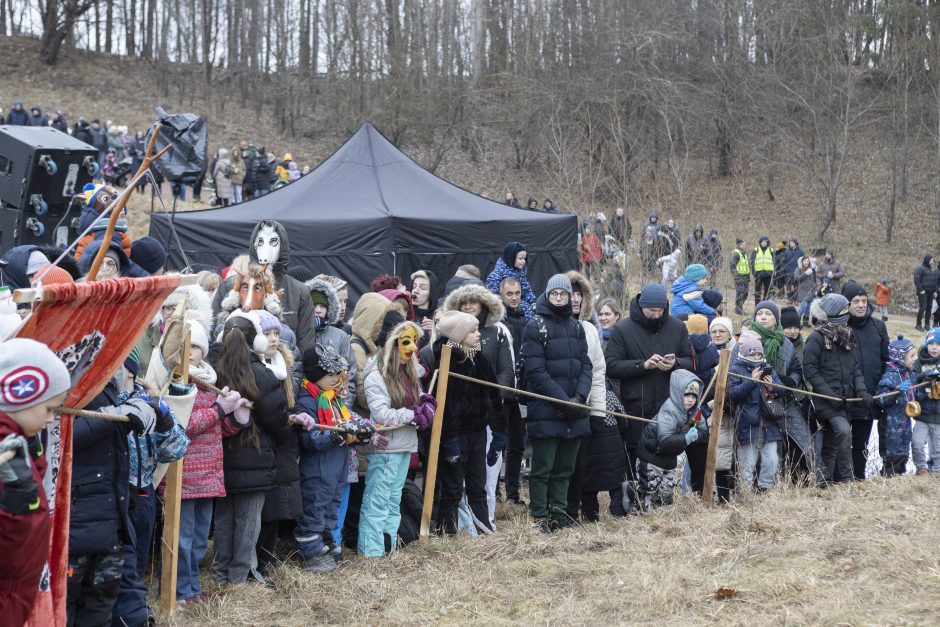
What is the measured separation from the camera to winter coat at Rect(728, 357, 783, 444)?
829 centimetres

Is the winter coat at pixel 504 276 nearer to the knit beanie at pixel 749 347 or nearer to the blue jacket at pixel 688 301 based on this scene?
the blue jacket at pixel 688 301

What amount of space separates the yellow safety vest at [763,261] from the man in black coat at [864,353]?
587 inches

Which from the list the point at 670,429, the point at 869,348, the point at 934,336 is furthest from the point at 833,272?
the point at 670,429

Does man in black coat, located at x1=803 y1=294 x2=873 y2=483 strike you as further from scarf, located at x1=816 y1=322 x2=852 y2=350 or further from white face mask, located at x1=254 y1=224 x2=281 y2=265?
white face mask, located at x1=254 y1=224 x2=281 y2=265

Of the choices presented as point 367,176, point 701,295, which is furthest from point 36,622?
point 367,176

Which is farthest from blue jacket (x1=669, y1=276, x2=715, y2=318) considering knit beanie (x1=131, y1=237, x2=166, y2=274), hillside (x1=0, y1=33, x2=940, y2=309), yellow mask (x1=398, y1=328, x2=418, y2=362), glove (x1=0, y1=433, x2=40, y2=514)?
hillside (x1=0, y1=33, x2=940, y2=309)

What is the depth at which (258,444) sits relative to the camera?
5.90 m

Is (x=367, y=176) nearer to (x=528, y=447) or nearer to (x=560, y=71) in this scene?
(x=528, y=447)

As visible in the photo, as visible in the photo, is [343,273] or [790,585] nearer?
[790,585]

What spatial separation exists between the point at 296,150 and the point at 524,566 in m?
35.2

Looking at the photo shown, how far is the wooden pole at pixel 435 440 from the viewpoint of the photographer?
6.93 meters

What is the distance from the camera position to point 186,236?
13664 millimetres

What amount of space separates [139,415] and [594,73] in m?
34.3

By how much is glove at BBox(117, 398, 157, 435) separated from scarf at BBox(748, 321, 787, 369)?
5892 millimetres
